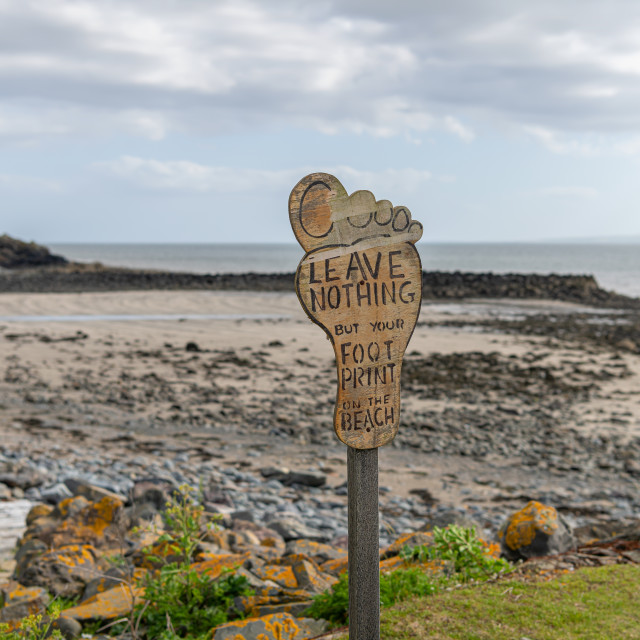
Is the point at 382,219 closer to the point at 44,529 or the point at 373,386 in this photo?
the point at 373,386

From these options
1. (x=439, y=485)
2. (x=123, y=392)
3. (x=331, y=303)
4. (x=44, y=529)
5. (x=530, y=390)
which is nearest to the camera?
(x=331, y=303)

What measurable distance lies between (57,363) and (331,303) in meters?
11.7

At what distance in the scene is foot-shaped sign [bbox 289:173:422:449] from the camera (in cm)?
275

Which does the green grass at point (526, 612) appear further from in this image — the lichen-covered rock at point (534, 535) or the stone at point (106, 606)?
the stone at point (106, 606)

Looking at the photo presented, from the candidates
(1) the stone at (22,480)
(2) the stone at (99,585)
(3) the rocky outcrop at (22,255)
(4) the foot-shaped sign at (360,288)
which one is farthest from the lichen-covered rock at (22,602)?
(3) the rocky outcrop at (22,255)

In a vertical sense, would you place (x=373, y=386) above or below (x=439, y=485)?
above

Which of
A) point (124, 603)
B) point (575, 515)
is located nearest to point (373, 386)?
point (124, 603)

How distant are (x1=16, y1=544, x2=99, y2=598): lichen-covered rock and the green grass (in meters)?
2.03

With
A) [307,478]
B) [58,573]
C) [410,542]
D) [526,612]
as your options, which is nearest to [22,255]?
[307,478]

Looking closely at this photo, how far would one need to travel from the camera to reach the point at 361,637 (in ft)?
9.70

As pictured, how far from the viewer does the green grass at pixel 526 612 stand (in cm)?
336

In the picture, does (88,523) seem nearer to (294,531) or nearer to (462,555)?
(294,531)

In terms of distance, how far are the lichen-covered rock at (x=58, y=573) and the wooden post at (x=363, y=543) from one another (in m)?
2.06

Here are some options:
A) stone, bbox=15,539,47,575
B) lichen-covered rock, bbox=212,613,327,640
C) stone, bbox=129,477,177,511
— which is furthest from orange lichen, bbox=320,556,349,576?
stone, bbox=15,539,47,575
